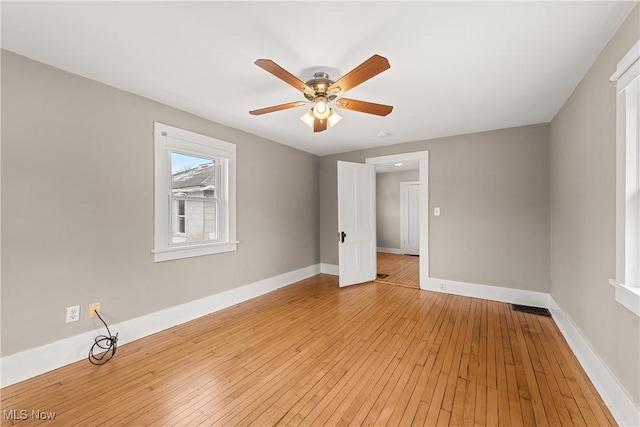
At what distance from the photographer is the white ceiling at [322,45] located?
156 cm

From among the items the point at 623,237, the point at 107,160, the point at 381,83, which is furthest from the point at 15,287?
Result: the point at 623,237

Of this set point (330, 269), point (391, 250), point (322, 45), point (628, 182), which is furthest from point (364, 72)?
point (391, 250)

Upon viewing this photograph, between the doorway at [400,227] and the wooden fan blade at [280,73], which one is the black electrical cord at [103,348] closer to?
the wooden fan blade at [280,73]

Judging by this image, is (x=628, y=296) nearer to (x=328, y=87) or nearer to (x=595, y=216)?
(x=595, y=216)

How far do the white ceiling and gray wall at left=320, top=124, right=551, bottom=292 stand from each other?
37.0 inches

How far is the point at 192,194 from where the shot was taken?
10.8 ft

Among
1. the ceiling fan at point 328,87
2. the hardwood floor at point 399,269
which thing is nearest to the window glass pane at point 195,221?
the ceiling fan at point 328,87

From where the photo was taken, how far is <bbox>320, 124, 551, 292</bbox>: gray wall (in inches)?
140

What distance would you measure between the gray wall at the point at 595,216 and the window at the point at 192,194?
372 cm

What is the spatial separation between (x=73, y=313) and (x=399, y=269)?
5.28m

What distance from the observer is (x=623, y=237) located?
1602 mm

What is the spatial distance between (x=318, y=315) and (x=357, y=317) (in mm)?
485


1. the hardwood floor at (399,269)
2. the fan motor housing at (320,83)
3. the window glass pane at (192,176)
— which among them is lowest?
the hardwood floor at (399,269)

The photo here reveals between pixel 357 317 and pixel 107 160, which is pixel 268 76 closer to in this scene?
pixel 107 160
